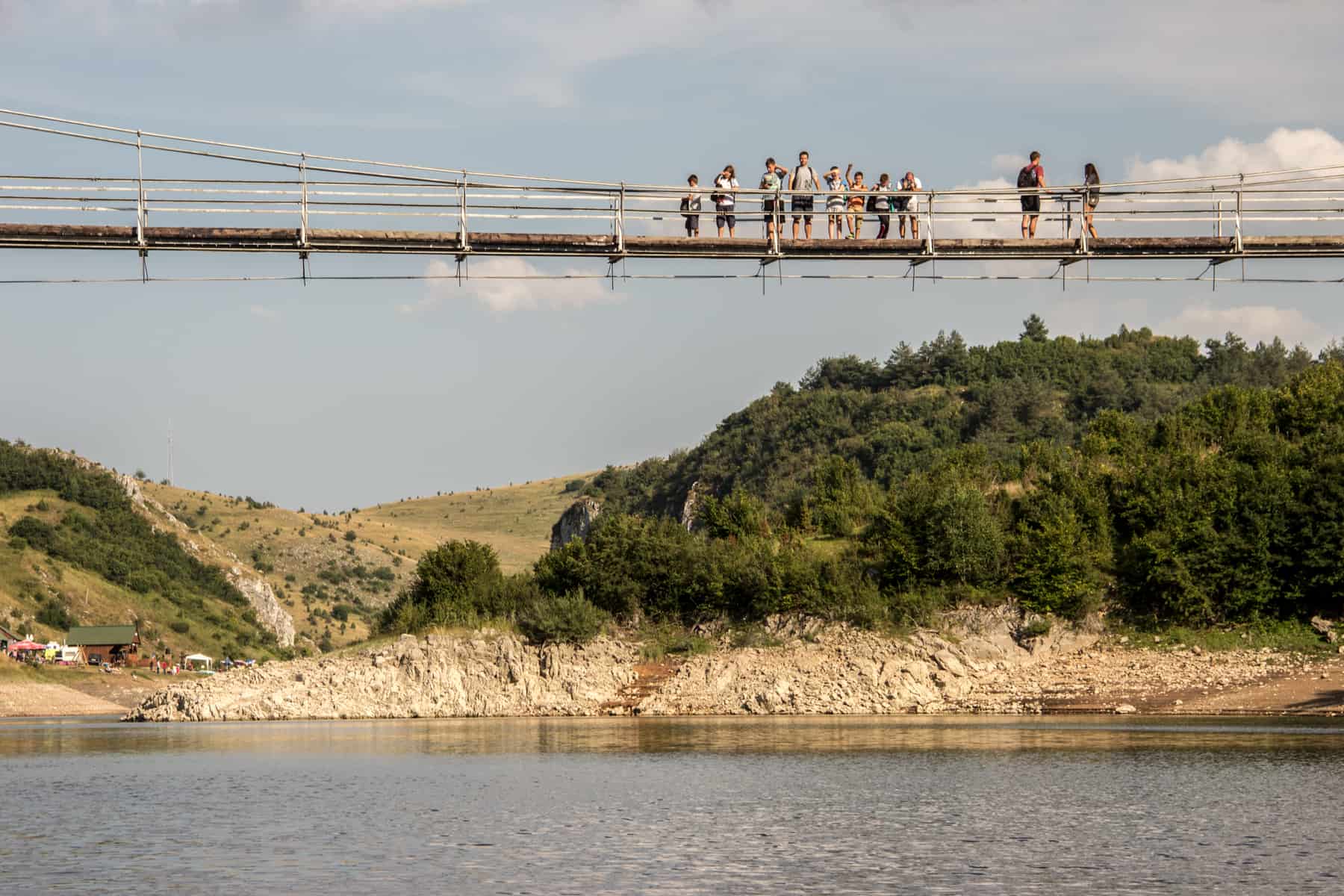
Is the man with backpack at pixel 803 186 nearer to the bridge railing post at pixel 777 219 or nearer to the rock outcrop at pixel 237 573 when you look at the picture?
the bridge railing post at pixel 777 219

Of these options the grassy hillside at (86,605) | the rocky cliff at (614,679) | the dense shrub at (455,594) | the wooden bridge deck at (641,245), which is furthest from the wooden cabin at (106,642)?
the wooden bridge deck at (641,245)

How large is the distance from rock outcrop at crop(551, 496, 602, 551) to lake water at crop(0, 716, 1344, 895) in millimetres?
89974

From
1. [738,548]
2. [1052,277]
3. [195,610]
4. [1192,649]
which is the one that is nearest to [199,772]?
[1052,277]

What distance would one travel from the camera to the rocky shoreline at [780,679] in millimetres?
61719

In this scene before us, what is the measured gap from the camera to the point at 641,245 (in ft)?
131

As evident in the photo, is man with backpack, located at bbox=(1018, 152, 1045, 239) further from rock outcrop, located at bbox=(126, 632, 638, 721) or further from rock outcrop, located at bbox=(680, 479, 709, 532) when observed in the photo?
rock outcrop, located at bbox=(680, 479, 709, 532)

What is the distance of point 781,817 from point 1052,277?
1574 centimetres

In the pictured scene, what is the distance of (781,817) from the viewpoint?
111 feet

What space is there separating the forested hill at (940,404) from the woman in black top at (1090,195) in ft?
232

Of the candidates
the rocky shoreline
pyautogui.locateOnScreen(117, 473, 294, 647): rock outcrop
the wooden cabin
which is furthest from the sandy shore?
pyautogui.locateOnScreen(117, 473, 294, 647): rock outcrop

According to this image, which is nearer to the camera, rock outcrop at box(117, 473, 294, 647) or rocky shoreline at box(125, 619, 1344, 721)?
rocky shoreline at box(125, 619, 1344, 721)

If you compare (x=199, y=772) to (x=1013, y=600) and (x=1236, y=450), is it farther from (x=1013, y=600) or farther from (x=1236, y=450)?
(x=1236, y=450)

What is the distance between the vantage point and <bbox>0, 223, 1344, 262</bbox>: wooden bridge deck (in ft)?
122

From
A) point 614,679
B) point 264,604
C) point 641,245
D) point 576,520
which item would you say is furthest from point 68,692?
point 641,245
